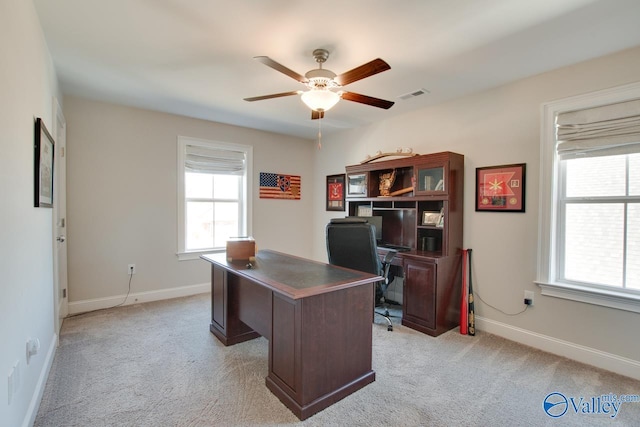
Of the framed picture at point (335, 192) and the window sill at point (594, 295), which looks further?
the framed picture at point (335, 192)

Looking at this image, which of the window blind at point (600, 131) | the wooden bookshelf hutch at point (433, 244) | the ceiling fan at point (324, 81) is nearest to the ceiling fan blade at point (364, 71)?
the ceiling fan at point (324, 81)

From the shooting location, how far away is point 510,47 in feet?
7.48

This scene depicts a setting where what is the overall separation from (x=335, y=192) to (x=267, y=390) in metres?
3.40

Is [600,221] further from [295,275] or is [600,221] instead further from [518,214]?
[295,275]

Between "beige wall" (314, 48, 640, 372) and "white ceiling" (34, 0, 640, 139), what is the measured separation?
0.53 ft

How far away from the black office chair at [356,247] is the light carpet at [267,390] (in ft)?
2.33

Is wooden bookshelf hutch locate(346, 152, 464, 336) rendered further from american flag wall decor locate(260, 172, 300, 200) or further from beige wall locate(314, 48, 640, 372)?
american flag wall decor locate(260, 172, 300, 200)

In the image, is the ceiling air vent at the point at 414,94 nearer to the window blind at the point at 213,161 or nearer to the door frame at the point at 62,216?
the window blind at the point at 213,161

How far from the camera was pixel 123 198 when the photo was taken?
3.76 meters

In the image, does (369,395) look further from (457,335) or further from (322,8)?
(322,8)

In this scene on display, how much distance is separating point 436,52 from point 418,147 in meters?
1.50

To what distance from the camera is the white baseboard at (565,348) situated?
2304 mm

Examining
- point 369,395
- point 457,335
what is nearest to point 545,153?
point 457,335

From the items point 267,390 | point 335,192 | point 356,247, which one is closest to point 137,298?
point 267,390
